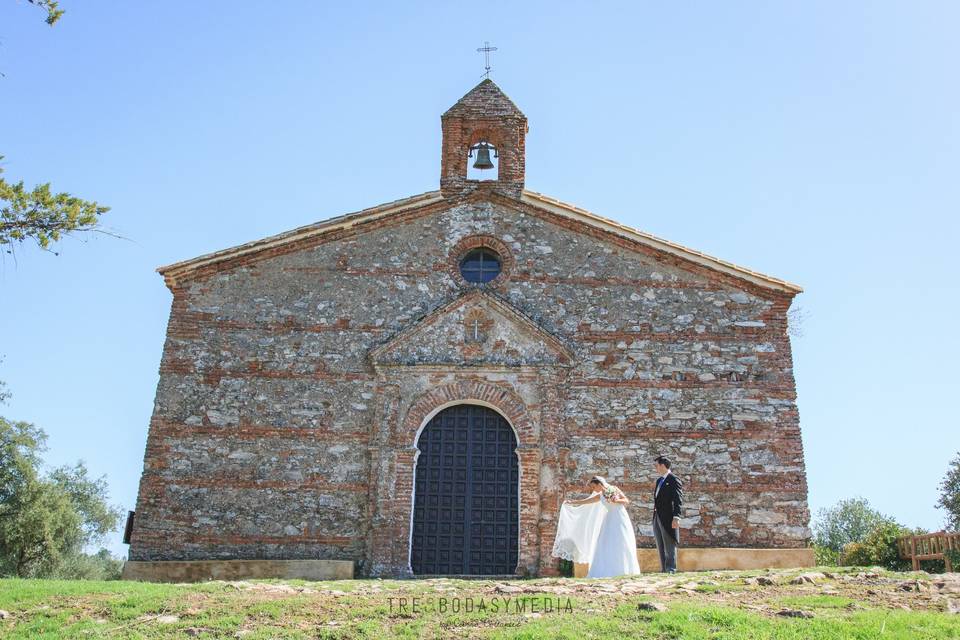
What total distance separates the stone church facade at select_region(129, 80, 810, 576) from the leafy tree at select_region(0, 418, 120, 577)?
45.5 feet

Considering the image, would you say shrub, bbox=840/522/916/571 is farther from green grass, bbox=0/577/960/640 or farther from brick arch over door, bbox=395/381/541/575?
green grass, bbox=0/577/960/640

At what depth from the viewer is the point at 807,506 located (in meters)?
14.3

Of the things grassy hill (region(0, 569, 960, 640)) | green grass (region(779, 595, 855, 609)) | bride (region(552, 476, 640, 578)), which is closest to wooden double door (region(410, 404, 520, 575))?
bride (region(552, 476, 640, 578))

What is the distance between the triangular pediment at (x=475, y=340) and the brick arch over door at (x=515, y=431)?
1.72 ft

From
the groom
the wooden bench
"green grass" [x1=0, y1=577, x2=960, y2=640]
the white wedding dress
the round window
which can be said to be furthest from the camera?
the round window

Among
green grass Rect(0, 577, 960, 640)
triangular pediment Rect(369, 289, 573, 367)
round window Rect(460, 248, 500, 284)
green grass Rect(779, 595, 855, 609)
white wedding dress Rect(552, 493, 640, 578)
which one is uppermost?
round window Rect(460, 248, 500, 284)

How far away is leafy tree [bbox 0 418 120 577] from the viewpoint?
2561 cm

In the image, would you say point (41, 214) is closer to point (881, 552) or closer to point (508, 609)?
point (508, 609)

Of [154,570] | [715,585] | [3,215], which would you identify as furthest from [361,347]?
[715,585]

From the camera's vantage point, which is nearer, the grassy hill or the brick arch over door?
the grassy hill

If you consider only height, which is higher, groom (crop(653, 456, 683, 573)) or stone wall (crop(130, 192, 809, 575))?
stone wall (crop(130, 192, 809, 575))

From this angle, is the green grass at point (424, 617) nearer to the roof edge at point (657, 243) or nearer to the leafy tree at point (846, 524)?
the roof edge at point (657, 243)

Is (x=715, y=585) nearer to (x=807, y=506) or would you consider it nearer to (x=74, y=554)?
(x=807, y=506)

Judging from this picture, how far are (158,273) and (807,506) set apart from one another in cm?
1196
